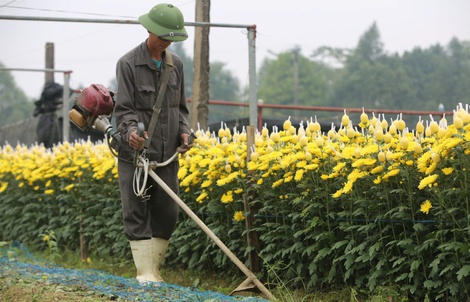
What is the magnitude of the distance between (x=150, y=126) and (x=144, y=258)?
107 centimetres

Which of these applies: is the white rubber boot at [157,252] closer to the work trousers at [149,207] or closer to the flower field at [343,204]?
the work trousers at [149,207]

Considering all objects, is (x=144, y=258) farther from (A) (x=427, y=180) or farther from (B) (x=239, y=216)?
(A) (x=427, y=180)

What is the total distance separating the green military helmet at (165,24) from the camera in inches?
267

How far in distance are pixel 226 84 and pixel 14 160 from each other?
3641 inches

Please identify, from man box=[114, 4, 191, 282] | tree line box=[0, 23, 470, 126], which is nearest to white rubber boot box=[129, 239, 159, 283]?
man box=[114, 4, 191, 282]

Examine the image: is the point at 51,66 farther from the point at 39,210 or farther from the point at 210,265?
the point at 210,265

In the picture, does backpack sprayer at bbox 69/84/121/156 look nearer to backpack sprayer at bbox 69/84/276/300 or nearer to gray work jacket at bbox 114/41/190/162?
backpack sprayer at bbox 69/84/276/300

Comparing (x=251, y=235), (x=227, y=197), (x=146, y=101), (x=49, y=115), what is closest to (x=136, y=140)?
(x=146, y=101)

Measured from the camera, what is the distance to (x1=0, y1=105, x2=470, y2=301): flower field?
5.82 m

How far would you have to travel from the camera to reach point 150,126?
22.7 feet

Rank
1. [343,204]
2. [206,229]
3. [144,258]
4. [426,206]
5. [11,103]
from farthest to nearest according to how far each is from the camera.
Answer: [11,103], [144,258], [206,229], [343,204], [426,206]

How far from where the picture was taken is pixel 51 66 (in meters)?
20.5

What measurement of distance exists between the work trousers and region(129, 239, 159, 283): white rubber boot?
0.16ft

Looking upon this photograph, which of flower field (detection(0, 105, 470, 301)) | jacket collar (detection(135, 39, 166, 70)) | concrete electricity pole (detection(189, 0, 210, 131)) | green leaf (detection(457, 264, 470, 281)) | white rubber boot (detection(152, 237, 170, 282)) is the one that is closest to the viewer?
green leaf (detection(457, 264, 470, 281))
